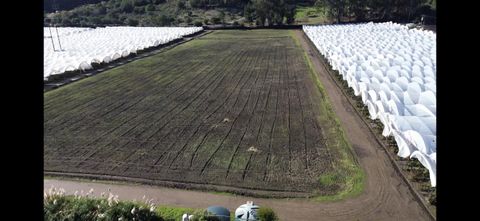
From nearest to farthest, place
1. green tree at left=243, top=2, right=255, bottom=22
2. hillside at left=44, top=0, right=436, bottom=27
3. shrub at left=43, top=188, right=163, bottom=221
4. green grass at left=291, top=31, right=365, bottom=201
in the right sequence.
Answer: shrub at left=43, top=188, right=163, bottom=221 → green grass at left=291, top=31, right=365, bottom=201 → hillside at left=44, top=0, right=436, bottom=27 → green tree at left=243, top=2, right=255, bottom=22

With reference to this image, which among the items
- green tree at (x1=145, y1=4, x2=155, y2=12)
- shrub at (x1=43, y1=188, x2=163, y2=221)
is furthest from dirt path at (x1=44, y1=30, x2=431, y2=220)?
green tree at (x1=145, y1=4, x2=155, y2=12)

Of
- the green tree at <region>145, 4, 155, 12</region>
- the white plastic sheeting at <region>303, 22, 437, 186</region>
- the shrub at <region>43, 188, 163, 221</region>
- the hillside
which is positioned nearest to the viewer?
the shrub at <region>43, 188, 163, 221</region>

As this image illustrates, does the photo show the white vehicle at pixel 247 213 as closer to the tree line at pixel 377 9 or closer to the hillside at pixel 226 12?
the hillside at pixel 226 12

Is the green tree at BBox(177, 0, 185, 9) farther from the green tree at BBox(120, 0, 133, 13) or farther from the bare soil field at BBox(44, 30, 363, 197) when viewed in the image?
the bare soil field at BBox(44, 30, 363, 197)

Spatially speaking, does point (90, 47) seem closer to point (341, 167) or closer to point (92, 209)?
point (341, 167)

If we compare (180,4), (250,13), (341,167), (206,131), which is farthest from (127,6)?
→ (341,167)

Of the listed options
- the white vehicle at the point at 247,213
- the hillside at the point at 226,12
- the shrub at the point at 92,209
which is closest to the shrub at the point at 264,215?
the white vehicle at the point at 247,213

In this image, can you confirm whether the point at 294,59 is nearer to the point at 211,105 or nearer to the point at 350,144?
the point at 211,105
